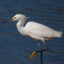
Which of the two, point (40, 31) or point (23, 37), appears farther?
point (23, 37)

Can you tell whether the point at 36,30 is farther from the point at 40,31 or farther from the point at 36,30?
the point at 40,31

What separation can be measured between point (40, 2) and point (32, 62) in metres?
6.12

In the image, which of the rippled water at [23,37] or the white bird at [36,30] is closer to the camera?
the white bird at [36,30]

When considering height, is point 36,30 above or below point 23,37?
above

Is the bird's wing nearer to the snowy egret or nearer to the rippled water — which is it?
the snowy egret

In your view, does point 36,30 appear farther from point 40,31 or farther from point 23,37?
point 23,37

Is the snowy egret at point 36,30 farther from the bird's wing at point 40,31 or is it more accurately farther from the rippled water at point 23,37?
the rippled water at point 23,37

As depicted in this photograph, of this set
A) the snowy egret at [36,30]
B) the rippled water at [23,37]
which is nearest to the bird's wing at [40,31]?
the snowy egret at [36,30]

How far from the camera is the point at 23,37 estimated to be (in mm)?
10859

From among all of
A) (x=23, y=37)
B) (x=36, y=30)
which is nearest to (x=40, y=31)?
(x=36, y=30)

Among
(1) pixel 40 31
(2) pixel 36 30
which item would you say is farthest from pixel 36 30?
(1) pixel 40 31

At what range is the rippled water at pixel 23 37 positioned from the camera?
9.28 metres

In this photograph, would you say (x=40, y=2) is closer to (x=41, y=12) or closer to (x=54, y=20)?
(x=41, y=12)

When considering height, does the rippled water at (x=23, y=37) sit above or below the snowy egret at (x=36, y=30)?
below
